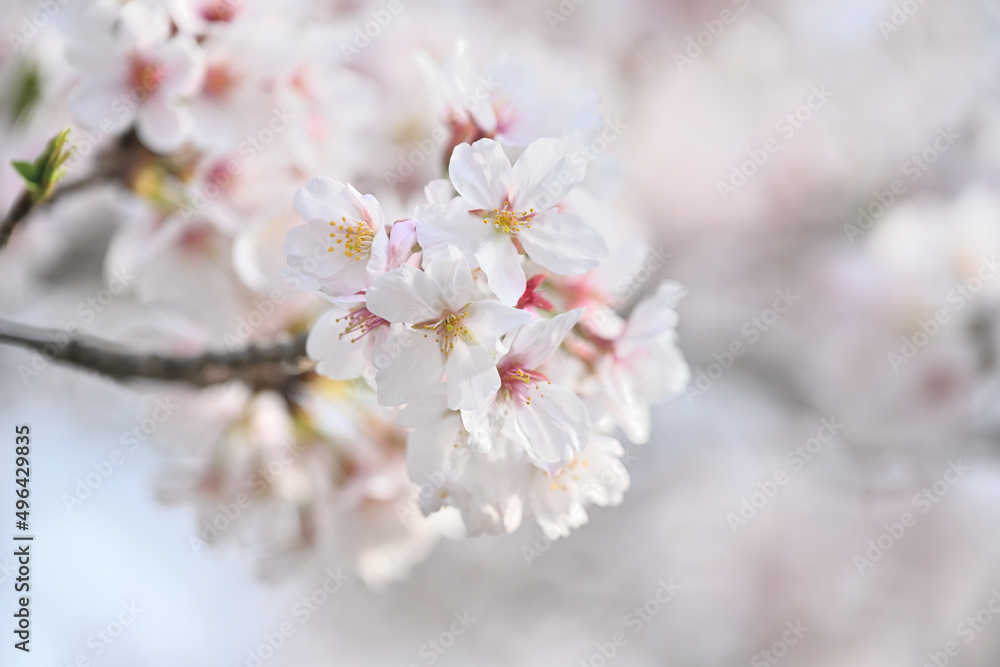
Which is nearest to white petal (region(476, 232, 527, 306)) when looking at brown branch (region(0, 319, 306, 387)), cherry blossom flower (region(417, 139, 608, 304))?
cherry blossom flower (region(417, 139, 608, 304))

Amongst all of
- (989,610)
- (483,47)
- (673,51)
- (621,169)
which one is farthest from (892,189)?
(621,169)

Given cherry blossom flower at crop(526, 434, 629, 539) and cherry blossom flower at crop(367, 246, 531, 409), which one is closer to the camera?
cherry blossom flower at crop(367, 246, 531, 409)

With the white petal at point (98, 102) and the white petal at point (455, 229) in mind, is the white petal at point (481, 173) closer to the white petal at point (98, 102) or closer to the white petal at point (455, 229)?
the white petal at point (455, 229)

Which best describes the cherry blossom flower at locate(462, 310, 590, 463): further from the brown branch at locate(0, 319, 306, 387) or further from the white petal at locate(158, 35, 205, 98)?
the white petal at locate(158, 35, 205, 98)

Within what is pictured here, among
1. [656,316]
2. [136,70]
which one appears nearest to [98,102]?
[136,70]

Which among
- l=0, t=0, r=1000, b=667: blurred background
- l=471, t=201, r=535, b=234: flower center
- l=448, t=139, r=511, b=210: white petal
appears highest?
l=448, t=139, r=511, b=210: white petal
